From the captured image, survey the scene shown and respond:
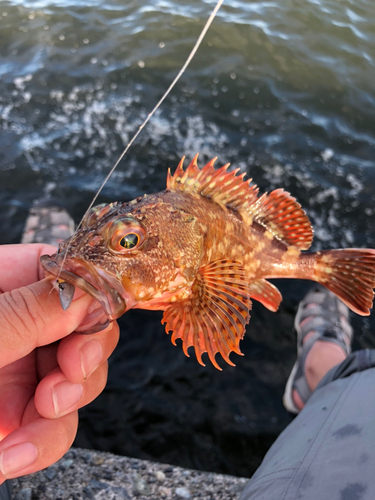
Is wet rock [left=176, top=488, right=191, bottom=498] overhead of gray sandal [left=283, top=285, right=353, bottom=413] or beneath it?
beneath

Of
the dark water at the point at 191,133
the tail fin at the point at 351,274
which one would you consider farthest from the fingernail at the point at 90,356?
the tail fin at the point at 351,274

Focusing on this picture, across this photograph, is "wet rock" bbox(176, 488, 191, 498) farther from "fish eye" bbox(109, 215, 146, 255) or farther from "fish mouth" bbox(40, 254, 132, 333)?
"fish eye" bbox(109, 215, 146, 255)

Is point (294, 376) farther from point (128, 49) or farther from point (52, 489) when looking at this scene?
point (128, 49)

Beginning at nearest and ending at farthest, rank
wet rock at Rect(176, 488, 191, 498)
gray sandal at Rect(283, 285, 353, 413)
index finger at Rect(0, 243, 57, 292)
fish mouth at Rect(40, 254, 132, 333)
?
fish mouth at Rect(40, 254, 132, 333), index finger at Rect(0, 243, 57, 292), wet rock at Rect(176, 488, 191, 498), gray sandal at Rect(283, 285, 353, 413)

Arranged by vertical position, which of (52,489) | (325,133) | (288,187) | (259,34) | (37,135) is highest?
(259,34)

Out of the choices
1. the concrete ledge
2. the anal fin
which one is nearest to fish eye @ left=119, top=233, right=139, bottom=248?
the anal fin

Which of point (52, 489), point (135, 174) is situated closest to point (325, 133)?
point (135, 174)
